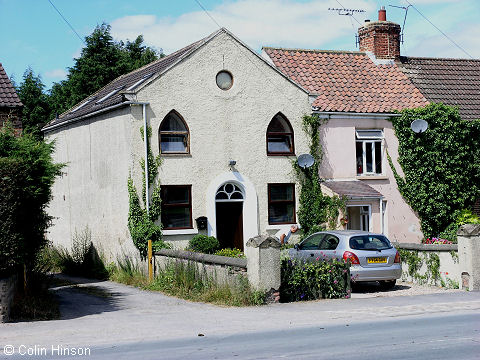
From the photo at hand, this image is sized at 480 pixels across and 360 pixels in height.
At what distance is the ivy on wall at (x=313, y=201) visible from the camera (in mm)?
24578

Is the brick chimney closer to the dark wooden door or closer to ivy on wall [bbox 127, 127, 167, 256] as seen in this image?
the dark wooden door

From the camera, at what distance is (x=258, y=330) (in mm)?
12641

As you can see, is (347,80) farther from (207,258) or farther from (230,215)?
(207,258)

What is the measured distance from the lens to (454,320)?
13.1m

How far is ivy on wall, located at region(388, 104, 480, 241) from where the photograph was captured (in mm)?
26297

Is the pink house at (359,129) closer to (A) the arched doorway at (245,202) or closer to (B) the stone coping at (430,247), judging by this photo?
(A) the arched doorway at (245,202)

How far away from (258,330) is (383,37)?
20.2 metres

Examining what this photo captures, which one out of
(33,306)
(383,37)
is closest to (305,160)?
(383,37)

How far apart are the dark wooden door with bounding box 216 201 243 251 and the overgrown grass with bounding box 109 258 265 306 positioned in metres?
3.43

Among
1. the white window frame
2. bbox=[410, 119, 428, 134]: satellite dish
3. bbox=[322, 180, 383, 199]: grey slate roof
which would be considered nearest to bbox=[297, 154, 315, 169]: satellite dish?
bbox=[322, 180, 383, 199]: grey slate roof

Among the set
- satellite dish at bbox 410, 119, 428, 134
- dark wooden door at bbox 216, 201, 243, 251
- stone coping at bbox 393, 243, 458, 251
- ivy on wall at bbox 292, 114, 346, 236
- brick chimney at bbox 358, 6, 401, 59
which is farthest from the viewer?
brick chimney at bbox 358, 6, 401, 59

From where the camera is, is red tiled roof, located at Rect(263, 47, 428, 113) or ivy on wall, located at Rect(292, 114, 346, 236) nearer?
ivy on wall, located at Rect(292, 114, 346, 236)

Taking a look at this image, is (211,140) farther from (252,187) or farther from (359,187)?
(359,187)

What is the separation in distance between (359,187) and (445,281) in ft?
23.3
